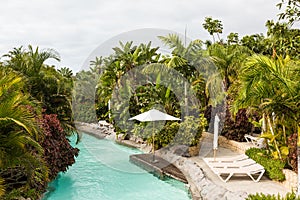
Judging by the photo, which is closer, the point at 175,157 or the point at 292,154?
the point at 292,154

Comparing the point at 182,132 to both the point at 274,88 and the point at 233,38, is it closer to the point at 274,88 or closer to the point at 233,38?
the point at 274,88

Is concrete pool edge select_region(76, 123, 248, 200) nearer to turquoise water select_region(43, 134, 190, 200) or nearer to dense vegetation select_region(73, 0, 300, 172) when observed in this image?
turquoise water select_region(43, 134, 190, 200)

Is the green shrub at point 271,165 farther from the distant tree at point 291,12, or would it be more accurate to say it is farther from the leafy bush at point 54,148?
the leafy bush at point 54,148

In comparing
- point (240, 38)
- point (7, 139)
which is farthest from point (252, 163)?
point (240, 38)

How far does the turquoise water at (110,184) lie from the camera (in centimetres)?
960

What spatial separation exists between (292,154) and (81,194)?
6221mm

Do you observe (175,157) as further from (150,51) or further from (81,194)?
(150,51)

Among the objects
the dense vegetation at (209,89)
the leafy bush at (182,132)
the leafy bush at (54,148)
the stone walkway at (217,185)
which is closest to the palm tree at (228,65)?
the dense vegetation at (209,89)

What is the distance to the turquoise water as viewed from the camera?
9602 mm

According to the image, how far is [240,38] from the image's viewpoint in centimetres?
2319

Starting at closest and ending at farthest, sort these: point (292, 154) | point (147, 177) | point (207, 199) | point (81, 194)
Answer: point (207, 199) → point (292, 154) → point (81, 194) → point (147, 177)

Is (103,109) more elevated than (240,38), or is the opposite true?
(240,38)

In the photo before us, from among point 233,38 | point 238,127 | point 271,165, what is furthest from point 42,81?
point 233,38

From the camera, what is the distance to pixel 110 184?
1087cm
